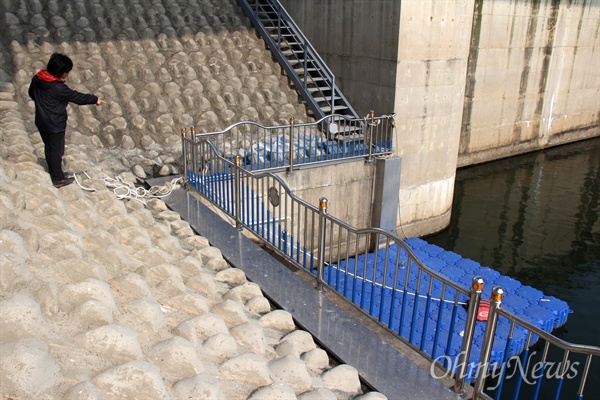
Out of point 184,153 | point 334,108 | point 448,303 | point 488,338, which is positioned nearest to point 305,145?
point 334,108

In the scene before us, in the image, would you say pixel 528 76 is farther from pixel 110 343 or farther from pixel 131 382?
pixel 131 382

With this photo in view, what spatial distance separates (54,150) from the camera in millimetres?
6539

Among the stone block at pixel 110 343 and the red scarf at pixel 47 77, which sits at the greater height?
the red scarf at pixel 47 77

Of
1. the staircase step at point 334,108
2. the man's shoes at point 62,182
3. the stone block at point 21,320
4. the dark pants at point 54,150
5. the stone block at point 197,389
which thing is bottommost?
the stone block at point 197,389

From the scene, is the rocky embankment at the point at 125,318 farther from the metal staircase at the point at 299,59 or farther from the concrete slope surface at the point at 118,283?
the metal staircase at the point at 299,59

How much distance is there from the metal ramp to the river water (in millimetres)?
4423

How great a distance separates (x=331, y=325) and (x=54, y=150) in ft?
13.2

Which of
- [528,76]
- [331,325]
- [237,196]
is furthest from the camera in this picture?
[528,76]

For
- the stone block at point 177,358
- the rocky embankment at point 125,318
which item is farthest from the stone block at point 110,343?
the stone block at point 177,358

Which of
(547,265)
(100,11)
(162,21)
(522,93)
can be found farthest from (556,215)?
(100,11)

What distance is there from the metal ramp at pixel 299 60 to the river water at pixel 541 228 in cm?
442

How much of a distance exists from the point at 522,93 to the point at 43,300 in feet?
68.4

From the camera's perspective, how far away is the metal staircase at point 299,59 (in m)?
13.4

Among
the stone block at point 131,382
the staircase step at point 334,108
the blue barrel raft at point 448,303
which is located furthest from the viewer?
the staircase step at point 334,108
